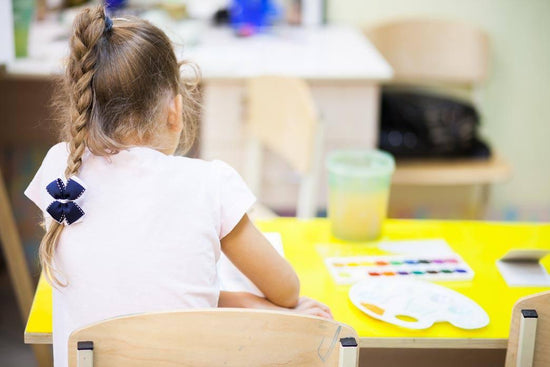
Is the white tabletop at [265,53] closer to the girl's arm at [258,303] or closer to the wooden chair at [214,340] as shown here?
the girl's arm at [258,303]

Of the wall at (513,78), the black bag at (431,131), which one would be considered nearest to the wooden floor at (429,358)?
the black bag at (431,131)

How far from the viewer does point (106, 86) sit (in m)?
1.21

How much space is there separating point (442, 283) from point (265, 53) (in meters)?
1.39

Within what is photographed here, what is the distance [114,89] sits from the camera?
1.21 meters

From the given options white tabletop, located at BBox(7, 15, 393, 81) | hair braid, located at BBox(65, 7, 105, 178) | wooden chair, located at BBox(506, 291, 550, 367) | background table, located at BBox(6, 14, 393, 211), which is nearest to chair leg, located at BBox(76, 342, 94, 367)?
hair braid, located at BBox(65, 7, 105, 178)

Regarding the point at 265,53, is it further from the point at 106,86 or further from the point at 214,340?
the point at 214,340

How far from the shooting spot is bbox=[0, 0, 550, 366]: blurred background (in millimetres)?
2510

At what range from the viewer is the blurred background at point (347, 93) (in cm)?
251

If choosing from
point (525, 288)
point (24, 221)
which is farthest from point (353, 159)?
point (24, 221)

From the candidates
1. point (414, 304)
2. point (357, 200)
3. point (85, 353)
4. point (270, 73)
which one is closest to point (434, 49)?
point (270, 73)

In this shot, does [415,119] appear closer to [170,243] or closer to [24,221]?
[24,221]

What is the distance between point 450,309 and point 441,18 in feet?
6.47

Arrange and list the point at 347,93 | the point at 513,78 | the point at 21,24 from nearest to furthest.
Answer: the point at 21,24, the point at 347,93, the point at 513,78

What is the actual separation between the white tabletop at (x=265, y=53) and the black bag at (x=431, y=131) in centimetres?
23
